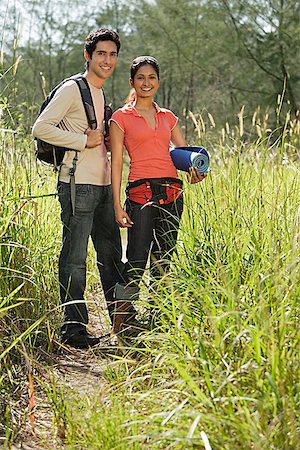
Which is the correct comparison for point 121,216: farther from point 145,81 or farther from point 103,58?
point 103,58

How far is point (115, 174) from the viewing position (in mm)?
3410

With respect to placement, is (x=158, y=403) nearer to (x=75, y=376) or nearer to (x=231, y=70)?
(x=75, y=376)

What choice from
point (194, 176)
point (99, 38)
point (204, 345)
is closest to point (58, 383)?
point (204, 345)

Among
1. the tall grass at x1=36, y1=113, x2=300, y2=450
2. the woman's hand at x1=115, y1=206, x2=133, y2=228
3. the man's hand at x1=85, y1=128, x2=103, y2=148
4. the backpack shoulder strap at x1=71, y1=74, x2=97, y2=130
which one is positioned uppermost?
the backpack shoulder strap at x1=71, y1=74, x2=97, y2=130

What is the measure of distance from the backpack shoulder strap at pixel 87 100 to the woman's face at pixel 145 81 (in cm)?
25

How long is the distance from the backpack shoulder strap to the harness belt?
1.24 feet

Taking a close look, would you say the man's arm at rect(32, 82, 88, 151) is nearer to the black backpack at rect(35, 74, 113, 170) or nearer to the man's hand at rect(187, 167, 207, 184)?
the black backpack at rect(35, 74, 113, 170)

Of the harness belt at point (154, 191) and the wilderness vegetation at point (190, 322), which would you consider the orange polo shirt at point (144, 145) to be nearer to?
the harness belt at point (154, 191)

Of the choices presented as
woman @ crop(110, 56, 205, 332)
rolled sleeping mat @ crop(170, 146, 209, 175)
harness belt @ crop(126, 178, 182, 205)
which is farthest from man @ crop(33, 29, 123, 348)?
rolled sleeping mat @ crop(170, 146, 209, 175)

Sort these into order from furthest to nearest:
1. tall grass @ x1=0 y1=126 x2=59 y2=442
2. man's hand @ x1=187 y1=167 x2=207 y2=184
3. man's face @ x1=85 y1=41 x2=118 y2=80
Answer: man's face @ x1=85 y1=41 x2=118 y2=80 → man's hand @ x1=187 y1=167 x2=207 y2=184 → tall grass @ x1=0 y1=126 x2=59 y2=442

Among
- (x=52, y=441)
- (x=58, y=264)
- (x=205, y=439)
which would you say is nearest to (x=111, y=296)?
(x=58, y=264)

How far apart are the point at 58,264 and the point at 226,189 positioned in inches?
39.4

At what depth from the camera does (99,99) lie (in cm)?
355

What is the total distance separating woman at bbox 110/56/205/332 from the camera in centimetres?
338
